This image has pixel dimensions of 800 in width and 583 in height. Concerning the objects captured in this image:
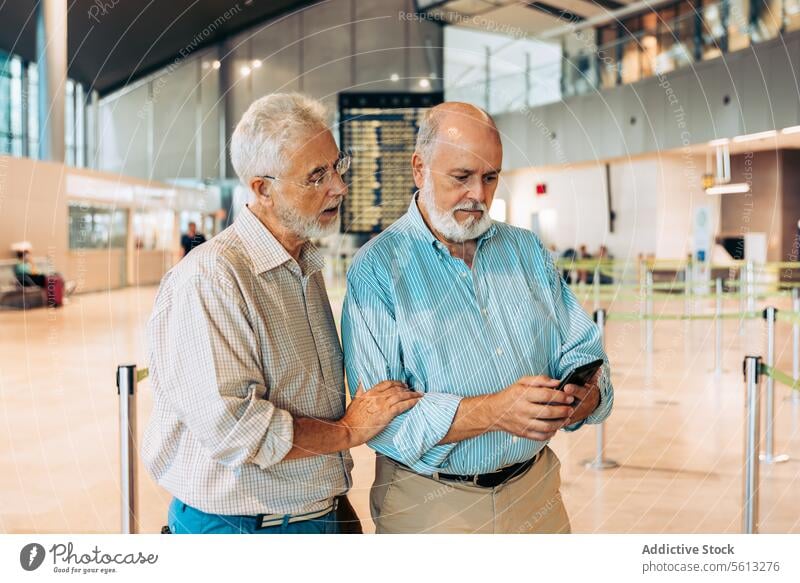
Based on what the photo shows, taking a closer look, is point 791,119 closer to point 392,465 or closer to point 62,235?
point 62,235

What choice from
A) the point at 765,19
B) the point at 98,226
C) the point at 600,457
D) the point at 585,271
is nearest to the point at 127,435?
the point at 600,457

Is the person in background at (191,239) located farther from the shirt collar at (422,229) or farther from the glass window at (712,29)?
the glass window at (712,29)

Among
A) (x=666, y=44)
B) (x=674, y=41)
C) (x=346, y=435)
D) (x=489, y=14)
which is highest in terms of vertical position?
(x=666, y=44)

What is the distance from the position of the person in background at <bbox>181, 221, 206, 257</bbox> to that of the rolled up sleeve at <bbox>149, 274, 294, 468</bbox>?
68 centimetres

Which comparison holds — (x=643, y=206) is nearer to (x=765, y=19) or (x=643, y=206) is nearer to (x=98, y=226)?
(x=765, y=19)

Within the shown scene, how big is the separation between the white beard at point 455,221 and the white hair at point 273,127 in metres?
0.33

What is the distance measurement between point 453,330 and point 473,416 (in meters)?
0.23

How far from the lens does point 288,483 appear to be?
1844 millimetres

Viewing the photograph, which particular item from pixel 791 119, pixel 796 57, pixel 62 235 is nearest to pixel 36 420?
pixel 62 235

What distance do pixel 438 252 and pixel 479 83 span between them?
1.01 meters

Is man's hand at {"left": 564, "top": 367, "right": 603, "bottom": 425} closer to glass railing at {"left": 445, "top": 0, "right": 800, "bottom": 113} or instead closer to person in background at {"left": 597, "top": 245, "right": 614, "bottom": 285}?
glass railing at {"left": 445, "top": 0, "right": 800, "bottom": 113}

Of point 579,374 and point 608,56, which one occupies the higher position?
point 608,56

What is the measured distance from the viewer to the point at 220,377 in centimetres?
167

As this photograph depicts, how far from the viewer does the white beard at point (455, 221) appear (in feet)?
6.43
